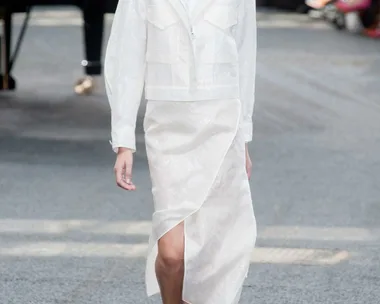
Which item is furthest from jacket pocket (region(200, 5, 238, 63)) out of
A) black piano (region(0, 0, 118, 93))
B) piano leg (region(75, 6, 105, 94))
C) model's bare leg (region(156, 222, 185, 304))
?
piano leg (region(75, 6, 105, 94))

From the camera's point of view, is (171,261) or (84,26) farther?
(84,26)

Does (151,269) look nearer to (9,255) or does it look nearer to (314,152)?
(9,255)

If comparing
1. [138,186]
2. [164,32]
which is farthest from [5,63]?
[164,32]

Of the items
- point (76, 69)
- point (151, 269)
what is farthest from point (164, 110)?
point (76, 69)

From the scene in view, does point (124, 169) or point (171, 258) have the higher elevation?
point (124, 169)

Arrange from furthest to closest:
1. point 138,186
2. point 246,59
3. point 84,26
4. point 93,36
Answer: point 93,36 < point 84,26 < point 138,186 < point 246,59

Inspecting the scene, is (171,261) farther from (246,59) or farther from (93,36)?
(93,36)

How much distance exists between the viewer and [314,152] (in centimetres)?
901

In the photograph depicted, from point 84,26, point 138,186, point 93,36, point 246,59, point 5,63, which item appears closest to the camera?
point 246,59

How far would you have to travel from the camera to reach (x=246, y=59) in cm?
390

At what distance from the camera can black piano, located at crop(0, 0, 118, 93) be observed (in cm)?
1001

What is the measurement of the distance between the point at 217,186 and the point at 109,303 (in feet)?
4.33

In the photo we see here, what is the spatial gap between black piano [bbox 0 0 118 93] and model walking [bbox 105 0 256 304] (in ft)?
20.1

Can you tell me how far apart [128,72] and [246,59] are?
39 cm
